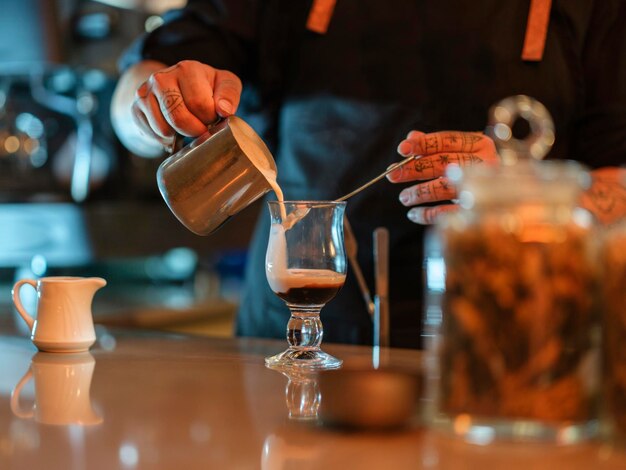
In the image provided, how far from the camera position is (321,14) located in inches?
70.1

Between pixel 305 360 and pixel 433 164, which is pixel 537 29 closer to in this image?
pixel 433 164

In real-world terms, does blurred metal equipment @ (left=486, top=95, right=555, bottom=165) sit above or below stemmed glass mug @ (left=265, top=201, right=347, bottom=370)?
above

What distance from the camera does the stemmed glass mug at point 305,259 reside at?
1.24 metres

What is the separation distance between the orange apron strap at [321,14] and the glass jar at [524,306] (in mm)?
1091

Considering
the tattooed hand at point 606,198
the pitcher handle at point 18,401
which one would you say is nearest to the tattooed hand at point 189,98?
the pitcher handle at point 18,401

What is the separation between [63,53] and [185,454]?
2333 millimetres

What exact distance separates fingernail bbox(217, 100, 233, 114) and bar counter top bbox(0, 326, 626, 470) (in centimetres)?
36

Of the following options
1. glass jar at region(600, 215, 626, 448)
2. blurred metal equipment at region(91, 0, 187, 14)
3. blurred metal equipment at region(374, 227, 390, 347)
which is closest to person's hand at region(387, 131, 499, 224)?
blurred metal equipment at region(374, 227, 390, 347)

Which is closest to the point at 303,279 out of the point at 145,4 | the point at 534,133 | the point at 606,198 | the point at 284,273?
the point at 284,273

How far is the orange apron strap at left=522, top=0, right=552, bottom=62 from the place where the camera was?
1677 mm

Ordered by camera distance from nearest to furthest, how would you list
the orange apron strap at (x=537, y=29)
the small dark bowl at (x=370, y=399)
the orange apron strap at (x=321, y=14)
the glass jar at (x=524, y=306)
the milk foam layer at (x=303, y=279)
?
1. the glass jar at (x=524, y=306)
2. the small dark bowl at (x=370, y=399)
3. the milk foam layer at (x=303, y=279)
4. the orange apron strap at (x=537, y=29)
5. the orange apron strap at (x=321, y=14)

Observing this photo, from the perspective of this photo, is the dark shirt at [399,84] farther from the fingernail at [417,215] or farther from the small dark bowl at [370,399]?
the small dark bowl at [370,399]

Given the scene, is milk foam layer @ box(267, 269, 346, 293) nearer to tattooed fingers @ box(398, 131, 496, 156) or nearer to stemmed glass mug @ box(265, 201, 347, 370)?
stemmed glass mug @ box(265, 201, 347, 370)

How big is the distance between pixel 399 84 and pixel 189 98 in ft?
1.60
